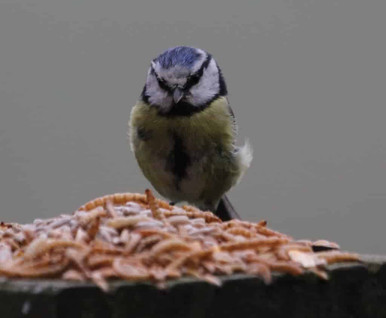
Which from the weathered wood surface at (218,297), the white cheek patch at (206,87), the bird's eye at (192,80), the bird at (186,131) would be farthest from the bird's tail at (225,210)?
the weathered wood surface at (218,297)

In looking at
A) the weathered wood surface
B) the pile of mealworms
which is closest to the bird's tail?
the pile of mealworms

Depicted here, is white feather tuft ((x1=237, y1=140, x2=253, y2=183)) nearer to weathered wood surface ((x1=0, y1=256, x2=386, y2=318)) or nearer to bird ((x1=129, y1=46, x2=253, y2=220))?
bird ((x1=129, y1=46, x2=253, y2=220))

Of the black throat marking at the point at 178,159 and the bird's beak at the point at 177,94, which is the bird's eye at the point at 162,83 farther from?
the black throat marking at the point at 178,159

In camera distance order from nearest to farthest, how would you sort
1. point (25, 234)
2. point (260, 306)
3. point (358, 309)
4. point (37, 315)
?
1. point (37, 315)
2. point (260, 306)
3. point (358, 309)
4. point (25, 234)

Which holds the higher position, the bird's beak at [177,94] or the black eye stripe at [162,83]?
the black eye stripe at [162,83]

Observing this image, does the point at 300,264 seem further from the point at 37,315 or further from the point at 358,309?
the point at 37,315

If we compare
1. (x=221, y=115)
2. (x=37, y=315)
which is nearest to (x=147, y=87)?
(x=221, y=115)

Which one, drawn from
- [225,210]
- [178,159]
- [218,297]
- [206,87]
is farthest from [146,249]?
[225,210]
